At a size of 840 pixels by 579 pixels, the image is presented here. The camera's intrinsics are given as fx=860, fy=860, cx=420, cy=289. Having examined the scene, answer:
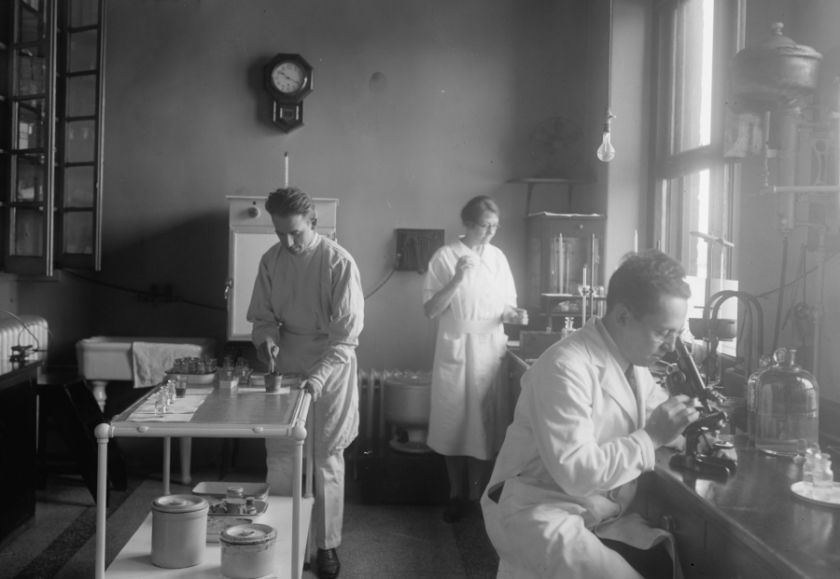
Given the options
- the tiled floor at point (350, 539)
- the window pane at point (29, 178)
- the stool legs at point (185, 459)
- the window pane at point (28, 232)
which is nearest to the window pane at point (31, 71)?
the window pane at point (29, 178)

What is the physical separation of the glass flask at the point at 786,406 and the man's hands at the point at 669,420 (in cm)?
35

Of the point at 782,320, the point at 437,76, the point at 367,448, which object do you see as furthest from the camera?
the point at 437,76

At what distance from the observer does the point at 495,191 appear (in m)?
5.50

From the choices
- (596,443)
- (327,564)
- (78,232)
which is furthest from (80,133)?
(596,443)

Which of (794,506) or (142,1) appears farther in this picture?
(142,1)

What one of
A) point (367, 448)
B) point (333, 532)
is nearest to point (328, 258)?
point (333, 532)

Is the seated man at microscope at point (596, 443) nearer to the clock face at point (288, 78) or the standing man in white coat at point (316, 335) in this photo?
the standing man in white coat at point (316, 335)

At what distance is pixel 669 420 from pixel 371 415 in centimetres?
315

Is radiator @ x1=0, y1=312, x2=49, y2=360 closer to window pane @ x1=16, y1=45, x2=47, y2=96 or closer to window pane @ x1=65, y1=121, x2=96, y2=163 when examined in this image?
window pane @ x1=65, y1=121, x2=96, y2=163

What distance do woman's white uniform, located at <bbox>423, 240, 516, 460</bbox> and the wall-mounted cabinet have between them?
2019mm

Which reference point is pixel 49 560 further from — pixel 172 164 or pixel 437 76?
pixel 437 76

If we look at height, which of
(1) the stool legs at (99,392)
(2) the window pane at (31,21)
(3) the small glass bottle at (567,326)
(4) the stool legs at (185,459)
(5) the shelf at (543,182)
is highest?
(2) the window pane at (31,21)

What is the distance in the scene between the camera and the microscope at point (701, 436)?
2.07 metres

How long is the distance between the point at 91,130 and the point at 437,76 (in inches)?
84.6
